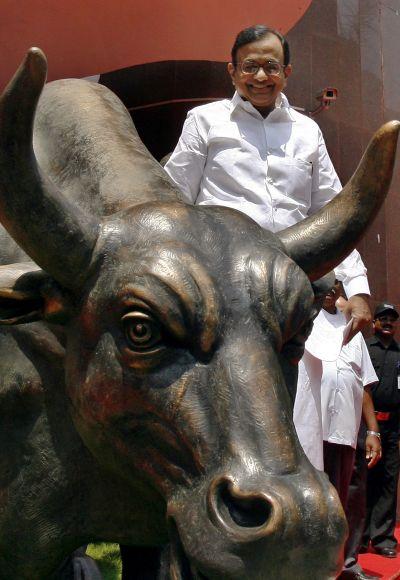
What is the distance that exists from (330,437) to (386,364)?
13.0ft

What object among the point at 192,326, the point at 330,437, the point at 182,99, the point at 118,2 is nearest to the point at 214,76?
the point at 182,99

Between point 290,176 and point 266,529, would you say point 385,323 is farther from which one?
point 266,529

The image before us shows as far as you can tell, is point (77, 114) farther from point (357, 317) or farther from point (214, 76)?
point (214, 76)

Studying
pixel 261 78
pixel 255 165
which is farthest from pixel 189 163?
pixel 261 78

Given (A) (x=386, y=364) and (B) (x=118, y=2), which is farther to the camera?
(A) (x=386, y=364)

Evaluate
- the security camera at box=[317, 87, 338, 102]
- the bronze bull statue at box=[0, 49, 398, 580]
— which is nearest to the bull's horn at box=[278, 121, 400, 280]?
the bronze bull statue at box=[0, 49, 398, 580]

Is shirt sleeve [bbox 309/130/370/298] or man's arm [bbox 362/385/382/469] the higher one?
shirt sleeve [bbox 309/130/370/298]

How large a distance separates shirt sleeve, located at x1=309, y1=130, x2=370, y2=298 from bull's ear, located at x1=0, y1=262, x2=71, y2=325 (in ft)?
6.61

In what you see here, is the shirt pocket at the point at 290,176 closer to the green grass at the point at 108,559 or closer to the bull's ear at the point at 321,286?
the bull's ear at the point at 321,286

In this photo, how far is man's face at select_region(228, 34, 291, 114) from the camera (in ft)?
15.7

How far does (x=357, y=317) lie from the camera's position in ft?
15.9

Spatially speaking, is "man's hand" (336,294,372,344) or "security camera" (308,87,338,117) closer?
"man's hand" (336,294,372,344)

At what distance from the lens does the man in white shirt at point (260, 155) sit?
4605mm

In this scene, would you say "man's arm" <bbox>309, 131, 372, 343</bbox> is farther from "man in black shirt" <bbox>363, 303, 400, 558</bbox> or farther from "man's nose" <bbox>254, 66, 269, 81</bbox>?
"man in black shirt" <bbox>363, 303, 400, 558</bbox>
